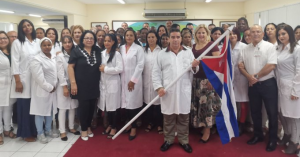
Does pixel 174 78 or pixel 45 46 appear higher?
pixel 45 46

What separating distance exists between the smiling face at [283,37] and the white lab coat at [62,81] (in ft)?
9.25

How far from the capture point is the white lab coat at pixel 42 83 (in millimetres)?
2852

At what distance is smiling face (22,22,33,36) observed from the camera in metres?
3.05

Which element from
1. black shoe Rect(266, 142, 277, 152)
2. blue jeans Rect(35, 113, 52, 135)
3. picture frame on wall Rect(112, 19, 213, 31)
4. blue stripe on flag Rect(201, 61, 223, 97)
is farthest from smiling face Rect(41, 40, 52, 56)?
picture frame on wall Rect(112, 19, 213, 31)

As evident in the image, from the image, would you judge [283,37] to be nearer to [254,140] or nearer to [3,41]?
[254,140]

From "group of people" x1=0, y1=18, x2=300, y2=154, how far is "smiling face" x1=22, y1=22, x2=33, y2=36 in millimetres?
13

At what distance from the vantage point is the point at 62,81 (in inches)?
117

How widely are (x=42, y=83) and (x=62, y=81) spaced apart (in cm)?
25

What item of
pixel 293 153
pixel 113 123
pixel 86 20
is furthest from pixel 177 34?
pixel 86 20

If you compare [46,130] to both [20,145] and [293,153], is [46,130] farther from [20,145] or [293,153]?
[293,153]

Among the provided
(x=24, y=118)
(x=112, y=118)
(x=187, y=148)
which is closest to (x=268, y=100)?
(x=187, y=148)

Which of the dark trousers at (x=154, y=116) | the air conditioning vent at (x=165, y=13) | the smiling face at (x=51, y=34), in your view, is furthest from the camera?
the air conditioning vent at (x=165, y=13)

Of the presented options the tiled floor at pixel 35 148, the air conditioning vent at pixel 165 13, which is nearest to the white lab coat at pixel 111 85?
the tiled floor at pixel 35 148

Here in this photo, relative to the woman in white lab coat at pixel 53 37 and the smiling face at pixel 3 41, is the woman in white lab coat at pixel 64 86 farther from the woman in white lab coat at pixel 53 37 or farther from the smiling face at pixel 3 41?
the smiling face at pixel 3 41
